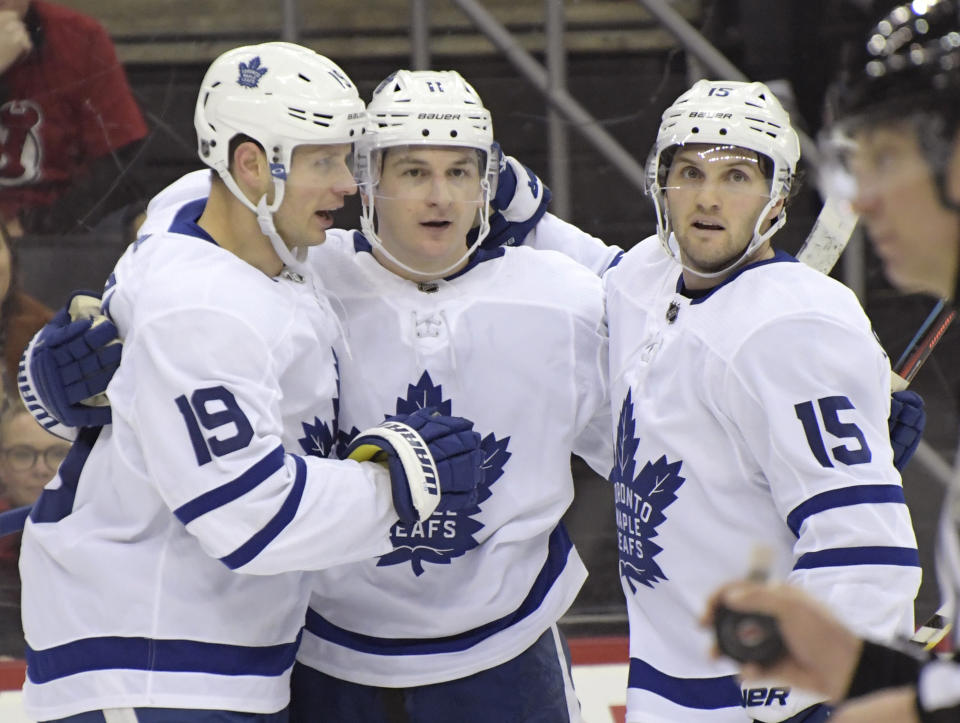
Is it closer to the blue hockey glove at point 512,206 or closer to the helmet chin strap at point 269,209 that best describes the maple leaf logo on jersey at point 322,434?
the helmet chin strap at point 269,209

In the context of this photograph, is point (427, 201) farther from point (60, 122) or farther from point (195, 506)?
point (60, 122)

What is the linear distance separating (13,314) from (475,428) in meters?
2.15

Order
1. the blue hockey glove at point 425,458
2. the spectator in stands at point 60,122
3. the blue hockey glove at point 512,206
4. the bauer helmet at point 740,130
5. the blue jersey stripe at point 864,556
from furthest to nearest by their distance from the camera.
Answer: the spectator in stands at point 60,122 → the blue hockey glove at point 512,206 → the bauer helmet at point 740,130 → the blue hockey glove at point 425,458 → the blue jersey stripe at point 864,556

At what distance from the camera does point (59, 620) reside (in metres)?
1.83

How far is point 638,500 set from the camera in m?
1.90

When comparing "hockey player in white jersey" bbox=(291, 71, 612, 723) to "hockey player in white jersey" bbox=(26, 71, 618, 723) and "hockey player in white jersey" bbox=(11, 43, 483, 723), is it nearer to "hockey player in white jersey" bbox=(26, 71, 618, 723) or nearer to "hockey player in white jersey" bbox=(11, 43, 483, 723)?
"hockey player in white jersey" bbox=(26, 71, 618, 723)

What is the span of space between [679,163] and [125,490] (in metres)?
0.93

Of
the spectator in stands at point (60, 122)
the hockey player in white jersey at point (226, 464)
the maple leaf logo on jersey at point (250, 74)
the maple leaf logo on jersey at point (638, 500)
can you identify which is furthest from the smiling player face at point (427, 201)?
the spectator in stands at point (60, 122)

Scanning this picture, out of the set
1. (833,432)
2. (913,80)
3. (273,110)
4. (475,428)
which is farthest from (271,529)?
(913,80)

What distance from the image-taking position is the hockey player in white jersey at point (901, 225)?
3.29ft

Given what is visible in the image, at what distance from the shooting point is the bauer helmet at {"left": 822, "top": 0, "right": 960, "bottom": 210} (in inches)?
41.0

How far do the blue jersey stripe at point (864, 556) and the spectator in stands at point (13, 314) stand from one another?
2.64 metres

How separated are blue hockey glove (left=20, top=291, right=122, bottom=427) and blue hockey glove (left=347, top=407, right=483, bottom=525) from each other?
0.36 metres

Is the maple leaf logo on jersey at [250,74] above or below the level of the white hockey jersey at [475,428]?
above
